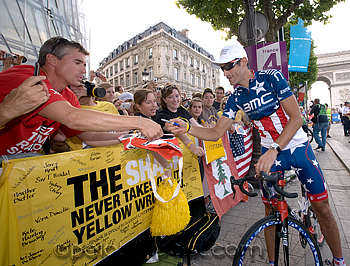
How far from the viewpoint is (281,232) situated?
1767 mm

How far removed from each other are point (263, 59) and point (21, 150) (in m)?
5.60

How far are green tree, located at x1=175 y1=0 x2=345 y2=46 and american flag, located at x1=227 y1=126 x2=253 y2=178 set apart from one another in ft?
15.8

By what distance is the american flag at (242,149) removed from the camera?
4.69 metres

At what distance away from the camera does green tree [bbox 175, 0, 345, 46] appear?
7.79 meters

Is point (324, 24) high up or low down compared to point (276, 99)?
up

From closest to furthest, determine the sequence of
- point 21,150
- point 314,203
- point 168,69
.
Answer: point 21,150 → point 314,203 → point 168,69

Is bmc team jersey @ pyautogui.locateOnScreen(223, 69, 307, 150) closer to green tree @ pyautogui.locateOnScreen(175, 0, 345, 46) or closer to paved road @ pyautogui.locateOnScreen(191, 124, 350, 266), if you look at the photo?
paved road @ pyautogui.locateOnScreen(191, 124, 350, 266)

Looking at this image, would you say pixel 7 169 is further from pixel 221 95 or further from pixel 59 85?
pixel 221 95

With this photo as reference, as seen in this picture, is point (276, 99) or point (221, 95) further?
point (221, 95)

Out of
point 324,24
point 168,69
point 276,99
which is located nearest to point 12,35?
point 276,99

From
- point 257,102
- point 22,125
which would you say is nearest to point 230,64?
point 257,102

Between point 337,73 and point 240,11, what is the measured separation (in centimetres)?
4991

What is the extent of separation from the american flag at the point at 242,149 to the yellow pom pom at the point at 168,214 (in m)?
2.60

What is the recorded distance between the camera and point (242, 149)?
16.1 ft
